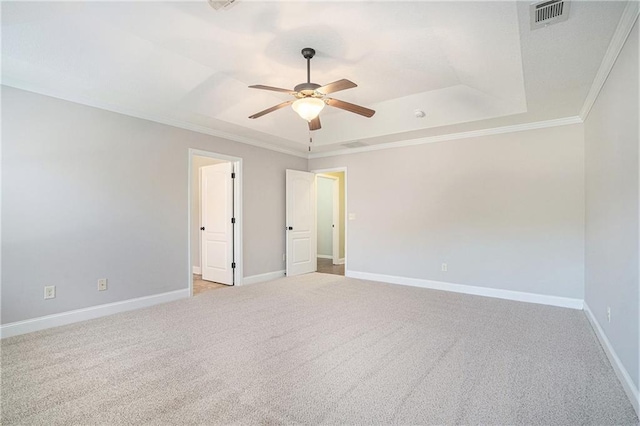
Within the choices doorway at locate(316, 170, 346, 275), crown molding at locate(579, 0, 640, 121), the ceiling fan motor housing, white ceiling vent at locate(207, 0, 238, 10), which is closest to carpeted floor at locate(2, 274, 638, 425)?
the ceiling fan motor housing

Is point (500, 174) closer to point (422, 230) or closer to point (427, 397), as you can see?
point (422, 230)

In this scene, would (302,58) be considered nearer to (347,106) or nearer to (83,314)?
(347,106)

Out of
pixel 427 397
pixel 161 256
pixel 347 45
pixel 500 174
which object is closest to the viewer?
pixel 427 397

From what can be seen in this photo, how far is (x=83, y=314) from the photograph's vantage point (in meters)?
3.62

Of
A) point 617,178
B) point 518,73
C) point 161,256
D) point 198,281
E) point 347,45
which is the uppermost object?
point 347,45

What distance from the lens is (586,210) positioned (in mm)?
3953

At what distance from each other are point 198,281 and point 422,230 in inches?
162

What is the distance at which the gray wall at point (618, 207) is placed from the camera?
207cm

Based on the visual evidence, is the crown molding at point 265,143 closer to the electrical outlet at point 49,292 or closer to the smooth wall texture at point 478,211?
the smooth wall texture at point 478,211

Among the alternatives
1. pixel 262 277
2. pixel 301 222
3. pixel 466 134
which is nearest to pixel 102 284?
pixel 262 277

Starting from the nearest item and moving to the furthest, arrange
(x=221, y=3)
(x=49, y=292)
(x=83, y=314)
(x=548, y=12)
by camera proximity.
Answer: (x=548, y=12) → (x=221, y=3) → (x=49, y=292) → (x=83, y=314)

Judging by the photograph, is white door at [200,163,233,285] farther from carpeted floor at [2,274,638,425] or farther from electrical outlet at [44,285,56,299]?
electrical outlet at [44,285,56,299]

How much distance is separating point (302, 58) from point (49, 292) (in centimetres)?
361

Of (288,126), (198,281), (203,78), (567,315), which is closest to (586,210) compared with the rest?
(567,315)
